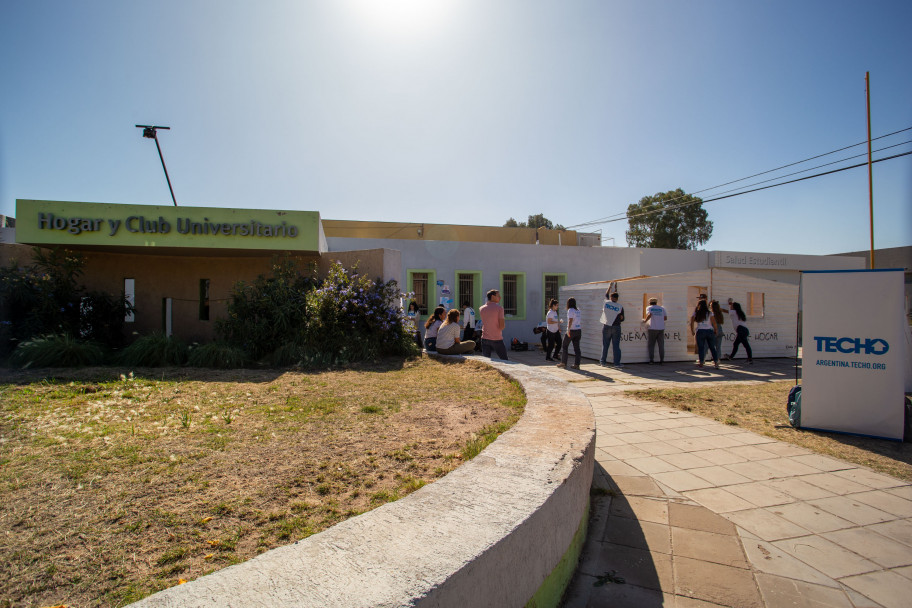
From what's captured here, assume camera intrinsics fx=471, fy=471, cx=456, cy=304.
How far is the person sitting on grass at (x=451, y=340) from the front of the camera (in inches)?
354

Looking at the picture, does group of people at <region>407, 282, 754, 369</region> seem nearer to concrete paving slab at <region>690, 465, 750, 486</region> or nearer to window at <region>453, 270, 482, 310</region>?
window at <region>453, 270, 482, 310</region>

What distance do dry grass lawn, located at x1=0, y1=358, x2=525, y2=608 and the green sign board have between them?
5.05 metres

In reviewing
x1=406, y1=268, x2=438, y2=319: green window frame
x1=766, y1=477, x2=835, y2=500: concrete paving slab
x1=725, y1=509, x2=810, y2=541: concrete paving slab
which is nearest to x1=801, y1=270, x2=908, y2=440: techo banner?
x1=766, y1=477, x2=835, y2=500: concrete paving slab

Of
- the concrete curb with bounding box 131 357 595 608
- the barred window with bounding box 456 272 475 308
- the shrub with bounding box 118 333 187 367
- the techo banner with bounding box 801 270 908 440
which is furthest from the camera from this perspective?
the barred window with bounding box 456 272 475 308

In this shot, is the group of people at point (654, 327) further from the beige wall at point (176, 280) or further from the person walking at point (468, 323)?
the beige wall at point (176, 280)

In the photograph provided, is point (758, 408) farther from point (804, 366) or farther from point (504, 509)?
point (504, 509)

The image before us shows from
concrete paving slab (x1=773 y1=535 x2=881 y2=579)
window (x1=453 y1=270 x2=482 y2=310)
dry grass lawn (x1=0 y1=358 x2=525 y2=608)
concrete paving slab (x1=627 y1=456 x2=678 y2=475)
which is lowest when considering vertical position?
concrete paving slab (x1=773 y1=535 x2=881 y2=579)

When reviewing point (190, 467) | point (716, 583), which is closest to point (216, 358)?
point (190, 467)

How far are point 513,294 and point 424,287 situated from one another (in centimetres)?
327

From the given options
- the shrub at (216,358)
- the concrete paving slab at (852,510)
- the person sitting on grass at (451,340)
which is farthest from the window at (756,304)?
the shrub at (216,358)

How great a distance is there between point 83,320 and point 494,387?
9.44m

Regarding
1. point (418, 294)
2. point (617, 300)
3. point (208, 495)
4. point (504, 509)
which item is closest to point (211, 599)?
point (504, 509)

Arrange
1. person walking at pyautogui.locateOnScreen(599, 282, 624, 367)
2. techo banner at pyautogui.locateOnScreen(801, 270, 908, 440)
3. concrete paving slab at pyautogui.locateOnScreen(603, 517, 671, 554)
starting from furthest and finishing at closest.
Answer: person walking at pyautogui.locateOnScreen(599, 282, 624, 367), techo banner at pyautogui.locateOnScreen(801, 270, 908, 440), concrete paving slab at pyautogui.locateOnScreen(603, 517, 671, 554)

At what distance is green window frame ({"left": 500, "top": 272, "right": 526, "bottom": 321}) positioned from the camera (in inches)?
A: 656
